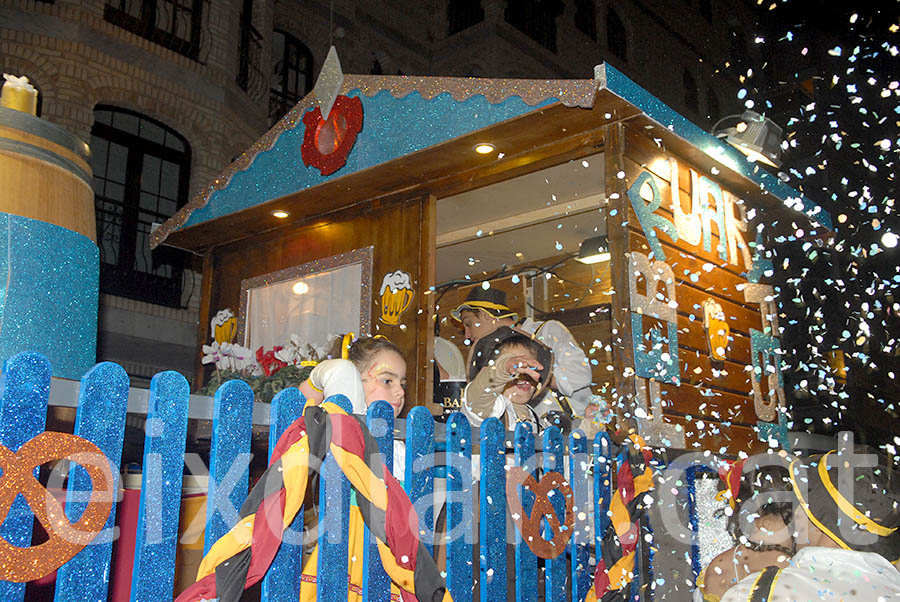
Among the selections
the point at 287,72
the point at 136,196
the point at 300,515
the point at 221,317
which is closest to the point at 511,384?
the point at 300,515

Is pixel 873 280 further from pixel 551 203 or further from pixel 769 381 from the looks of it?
pixel 551 203

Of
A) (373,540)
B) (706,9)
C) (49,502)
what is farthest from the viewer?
(706,9)

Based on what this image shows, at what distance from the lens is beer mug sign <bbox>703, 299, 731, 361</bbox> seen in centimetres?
435

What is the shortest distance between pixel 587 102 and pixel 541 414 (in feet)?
6.11

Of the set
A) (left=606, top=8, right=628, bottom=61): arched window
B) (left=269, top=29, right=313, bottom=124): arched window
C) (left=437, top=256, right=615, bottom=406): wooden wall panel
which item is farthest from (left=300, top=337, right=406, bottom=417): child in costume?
(left=606, top=8, right=628, bottom=61): arched window

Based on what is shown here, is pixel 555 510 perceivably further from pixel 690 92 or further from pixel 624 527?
pixel 690 92

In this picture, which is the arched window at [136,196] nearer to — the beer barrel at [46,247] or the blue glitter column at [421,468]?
the blue glitter column at [421,468]

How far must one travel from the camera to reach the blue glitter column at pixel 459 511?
8.24 feet

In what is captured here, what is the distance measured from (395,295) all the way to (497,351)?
830 millimetres

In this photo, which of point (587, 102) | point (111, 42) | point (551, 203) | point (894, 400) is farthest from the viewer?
point (111, 42)

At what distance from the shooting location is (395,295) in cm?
497

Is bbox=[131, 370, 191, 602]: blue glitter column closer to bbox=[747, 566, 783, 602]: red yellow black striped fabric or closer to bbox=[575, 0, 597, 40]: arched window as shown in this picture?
bbox=[747, 566, 783, 602]: red yellow black striped fabric

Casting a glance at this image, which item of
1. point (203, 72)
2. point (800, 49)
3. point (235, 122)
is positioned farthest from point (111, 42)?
point (800, 49)

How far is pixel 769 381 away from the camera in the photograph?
4867mm
